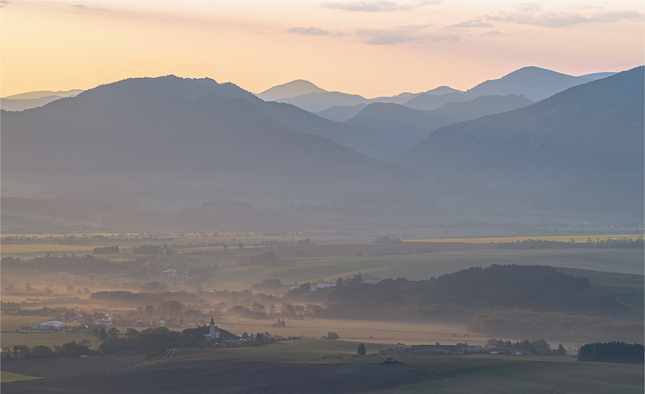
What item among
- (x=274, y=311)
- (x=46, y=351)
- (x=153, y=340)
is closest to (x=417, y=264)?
(x=274, y=311)

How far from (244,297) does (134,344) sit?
1985 inches

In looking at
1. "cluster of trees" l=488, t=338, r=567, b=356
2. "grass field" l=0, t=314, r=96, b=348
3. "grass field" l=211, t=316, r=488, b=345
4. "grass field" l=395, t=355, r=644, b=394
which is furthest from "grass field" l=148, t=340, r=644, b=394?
"grass field" l=0, t=314, r=96, b=348

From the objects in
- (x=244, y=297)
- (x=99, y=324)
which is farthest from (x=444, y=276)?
(x=99, y=324)

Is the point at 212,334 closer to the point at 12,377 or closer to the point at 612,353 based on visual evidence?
the point at 12,377

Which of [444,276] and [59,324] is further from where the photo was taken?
[444,276]

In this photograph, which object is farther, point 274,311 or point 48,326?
point 274,311

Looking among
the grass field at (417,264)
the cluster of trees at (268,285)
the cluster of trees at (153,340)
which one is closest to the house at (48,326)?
the cluster of trees at (153,340)

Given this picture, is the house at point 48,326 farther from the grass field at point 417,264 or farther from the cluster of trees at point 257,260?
the cluster of trees at point 257,260

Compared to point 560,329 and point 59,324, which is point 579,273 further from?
point 59,324

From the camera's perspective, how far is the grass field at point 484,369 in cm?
7869

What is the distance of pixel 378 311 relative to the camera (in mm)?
144625

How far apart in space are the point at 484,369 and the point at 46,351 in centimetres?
4712

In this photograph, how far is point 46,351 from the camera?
10038 cm

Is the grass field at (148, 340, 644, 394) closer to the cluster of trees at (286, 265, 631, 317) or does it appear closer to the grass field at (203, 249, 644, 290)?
the cluster of trees at (286, 265, 631, 317)
